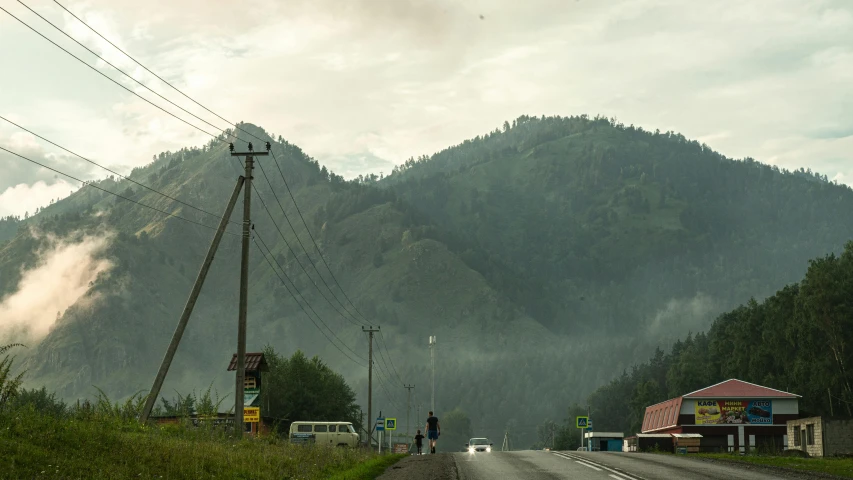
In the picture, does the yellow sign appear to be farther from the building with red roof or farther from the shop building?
the building with red roof

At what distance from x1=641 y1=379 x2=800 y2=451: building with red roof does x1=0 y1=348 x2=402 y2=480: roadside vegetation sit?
261ft

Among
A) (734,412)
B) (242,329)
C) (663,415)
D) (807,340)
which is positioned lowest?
(663,415)

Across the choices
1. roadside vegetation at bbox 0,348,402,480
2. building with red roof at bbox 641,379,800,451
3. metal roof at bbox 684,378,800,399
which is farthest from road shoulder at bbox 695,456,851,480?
metal roof at bbox 684,378,800,399

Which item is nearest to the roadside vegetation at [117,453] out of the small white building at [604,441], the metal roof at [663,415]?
the metal roof at [663,415]

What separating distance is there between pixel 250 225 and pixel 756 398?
2974 inches

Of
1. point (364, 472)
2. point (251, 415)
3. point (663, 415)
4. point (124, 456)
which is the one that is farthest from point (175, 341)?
point (663, 415)

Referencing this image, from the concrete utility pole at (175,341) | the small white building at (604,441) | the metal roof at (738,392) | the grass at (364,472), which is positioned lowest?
the small white building at (604,441)

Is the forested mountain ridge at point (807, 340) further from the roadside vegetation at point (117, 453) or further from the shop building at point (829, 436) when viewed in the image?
the roadside vegetation at point (117, 453)

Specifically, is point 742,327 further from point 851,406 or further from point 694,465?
point 694,465

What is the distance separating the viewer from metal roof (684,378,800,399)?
103 metres

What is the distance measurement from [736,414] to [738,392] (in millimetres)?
2411

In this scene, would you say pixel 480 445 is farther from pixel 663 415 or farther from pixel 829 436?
pixel 829 436

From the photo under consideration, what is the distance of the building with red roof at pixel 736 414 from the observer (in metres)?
102

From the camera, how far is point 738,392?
4122 inches
